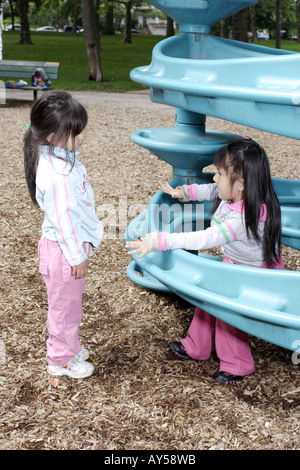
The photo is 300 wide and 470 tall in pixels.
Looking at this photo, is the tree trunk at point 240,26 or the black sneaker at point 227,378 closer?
the black sneaker at point 227,378

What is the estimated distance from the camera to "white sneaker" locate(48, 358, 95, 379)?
8.64 feet

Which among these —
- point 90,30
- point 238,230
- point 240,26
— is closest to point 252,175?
point 238,230

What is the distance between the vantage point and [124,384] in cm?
260

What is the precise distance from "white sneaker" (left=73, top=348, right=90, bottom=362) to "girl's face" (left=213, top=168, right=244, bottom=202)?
104 centimetres

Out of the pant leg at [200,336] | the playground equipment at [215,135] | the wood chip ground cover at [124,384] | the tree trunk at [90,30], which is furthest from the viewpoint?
the tree trunk at [90,30]

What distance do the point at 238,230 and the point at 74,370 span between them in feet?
3.35

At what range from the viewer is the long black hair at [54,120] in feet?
7.43

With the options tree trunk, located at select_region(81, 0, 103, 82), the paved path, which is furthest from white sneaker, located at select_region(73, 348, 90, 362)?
tree trunk, located at select_region(81, 0, 103, 82)

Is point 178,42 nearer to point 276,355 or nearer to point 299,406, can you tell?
point 276,355

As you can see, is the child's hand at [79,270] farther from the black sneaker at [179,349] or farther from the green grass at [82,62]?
the green grass at [82,62]

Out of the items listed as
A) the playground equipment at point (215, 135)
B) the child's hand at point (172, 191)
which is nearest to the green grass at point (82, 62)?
the playground equipment at point (215, 135)

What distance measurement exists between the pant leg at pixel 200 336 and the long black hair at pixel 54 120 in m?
1.01

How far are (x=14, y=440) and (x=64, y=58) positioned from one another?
22.7m
